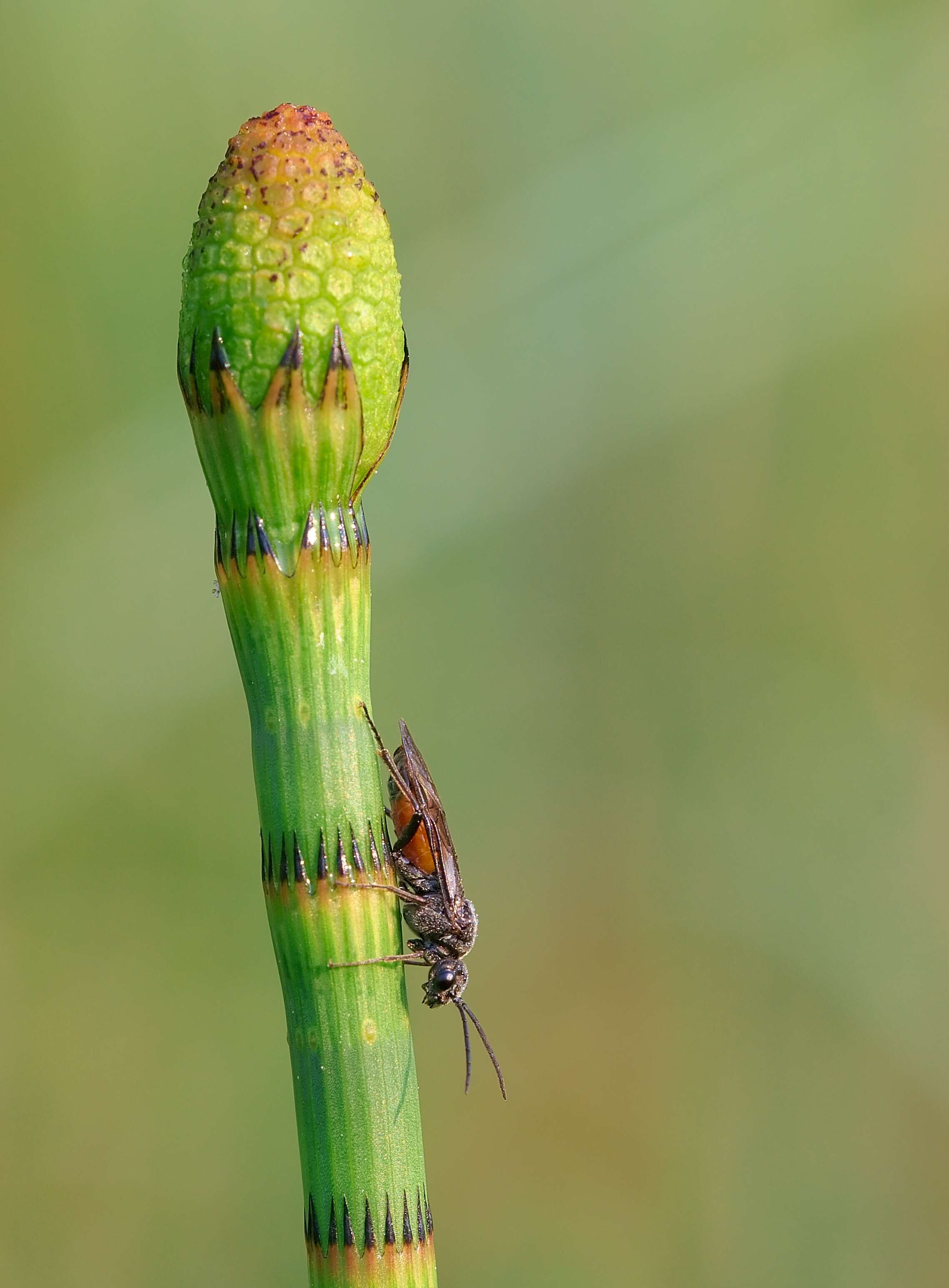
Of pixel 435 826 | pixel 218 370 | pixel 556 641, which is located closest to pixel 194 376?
pixel 218 370

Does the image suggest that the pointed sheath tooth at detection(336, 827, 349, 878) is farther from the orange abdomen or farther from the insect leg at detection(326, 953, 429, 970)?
the orange abdomen

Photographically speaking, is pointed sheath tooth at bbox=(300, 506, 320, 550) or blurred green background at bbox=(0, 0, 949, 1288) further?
blurred green background at bbox=(0, 0, 949, 1288)

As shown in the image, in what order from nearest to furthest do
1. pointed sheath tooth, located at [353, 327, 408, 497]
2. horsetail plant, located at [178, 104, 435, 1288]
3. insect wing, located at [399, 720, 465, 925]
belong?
horsetail plant, located at [178, 104, 435, 1288] → pointed sheath tooth, located at [353, 327, 408, 497] → insect wing, located at [399, 720, 465, 925]

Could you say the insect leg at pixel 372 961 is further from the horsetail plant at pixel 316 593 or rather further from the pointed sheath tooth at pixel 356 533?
the pointed sheath tooth at pixel 356 533

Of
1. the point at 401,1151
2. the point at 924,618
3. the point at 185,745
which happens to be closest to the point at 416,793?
the point at 401,1151

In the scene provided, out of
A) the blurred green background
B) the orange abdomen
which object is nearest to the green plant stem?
the orange abdomen

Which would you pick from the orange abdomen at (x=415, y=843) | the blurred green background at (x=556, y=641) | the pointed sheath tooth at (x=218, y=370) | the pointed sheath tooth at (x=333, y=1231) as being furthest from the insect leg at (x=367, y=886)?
the blurred green background at (x=556, y=641)

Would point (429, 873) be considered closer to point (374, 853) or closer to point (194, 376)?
point (374, 853)
